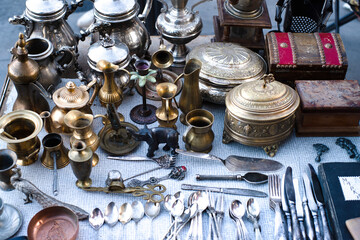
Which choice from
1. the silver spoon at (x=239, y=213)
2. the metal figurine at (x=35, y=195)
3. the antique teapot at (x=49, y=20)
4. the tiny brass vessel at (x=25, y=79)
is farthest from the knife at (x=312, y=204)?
the antique teapot at (x=49, y=20)

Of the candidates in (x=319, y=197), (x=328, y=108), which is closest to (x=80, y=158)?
(x=319, y=197)

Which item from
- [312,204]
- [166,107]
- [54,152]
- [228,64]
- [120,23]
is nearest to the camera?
[312,204]

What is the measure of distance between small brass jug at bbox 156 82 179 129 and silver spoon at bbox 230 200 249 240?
0.44 m

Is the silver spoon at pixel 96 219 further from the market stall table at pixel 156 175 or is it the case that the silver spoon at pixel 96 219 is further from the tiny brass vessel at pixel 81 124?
the tiny brass vessel at pixel 81 124

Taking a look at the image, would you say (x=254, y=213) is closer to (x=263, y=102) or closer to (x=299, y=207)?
(x=299, y=207)

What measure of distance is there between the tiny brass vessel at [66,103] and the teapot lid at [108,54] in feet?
0.50

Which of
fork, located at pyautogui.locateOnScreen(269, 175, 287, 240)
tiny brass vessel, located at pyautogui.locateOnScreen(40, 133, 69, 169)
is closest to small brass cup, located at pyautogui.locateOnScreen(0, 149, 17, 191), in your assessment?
tiny brass vessel, located at pyautogui.locateOnScreen(40, 133, 69, 169)

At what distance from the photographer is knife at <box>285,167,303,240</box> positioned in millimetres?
1480

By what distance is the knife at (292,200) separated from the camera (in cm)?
148

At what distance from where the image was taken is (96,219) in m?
1.54

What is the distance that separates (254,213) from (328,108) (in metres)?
0.57

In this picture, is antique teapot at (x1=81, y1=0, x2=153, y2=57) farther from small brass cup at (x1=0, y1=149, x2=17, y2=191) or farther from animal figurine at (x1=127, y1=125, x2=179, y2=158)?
small brass cup at (x1=0, y1=149, x2=17, y2=191)

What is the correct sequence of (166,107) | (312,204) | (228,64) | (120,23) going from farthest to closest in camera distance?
(120,23)
(228,64)
(166,107)
(312,204)

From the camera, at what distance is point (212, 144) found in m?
1.86
